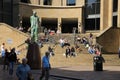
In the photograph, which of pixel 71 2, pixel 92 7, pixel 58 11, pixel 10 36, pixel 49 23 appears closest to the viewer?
pixel 10 36

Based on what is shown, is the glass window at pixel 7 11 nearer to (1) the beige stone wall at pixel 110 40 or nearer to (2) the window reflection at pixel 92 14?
(2) the window reflection at pixel 92 14

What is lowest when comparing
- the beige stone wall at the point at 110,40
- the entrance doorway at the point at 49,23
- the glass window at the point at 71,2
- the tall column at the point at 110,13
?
the beige stone wall at the point at 110,40

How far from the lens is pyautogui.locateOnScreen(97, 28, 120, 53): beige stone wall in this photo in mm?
49247

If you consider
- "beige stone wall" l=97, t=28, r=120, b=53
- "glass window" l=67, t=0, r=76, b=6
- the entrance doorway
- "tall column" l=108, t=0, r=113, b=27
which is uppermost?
"glass window" l=67, t=0, r=76, b=6

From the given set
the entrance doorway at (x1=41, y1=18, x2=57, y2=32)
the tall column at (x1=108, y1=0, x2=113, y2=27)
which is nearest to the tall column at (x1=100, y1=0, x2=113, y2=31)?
the tall column at (x1=108, y1=0, x2=113, y2=27)

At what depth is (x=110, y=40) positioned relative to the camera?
5072 centimetres

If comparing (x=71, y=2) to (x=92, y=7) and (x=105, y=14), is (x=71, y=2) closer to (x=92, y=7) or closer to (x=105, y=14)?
(x=92, y=7)

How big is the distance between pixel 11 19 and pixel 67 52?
21977 mm

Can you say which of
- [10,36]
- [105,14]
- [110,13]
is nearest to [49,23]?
[105,14]

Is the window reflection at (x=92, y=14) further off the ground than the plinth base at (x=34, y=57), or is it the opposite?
the window reflection at (x=92, y=14)

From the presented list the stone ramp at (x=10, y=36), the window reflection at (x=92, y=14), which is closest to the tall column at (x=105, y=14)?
the window reflection at (x=92, y=14)

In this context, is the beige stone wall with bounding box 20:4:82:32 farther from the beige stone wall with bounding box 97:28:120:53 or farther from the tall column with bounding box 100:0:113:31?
the beige stone wall with bounding box 97:28:120:53

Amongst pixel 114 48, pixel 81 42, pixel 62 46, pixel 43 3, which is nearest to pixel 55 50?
pixel 62 46

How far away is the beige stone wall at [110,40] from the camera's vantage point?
49.2 meters
